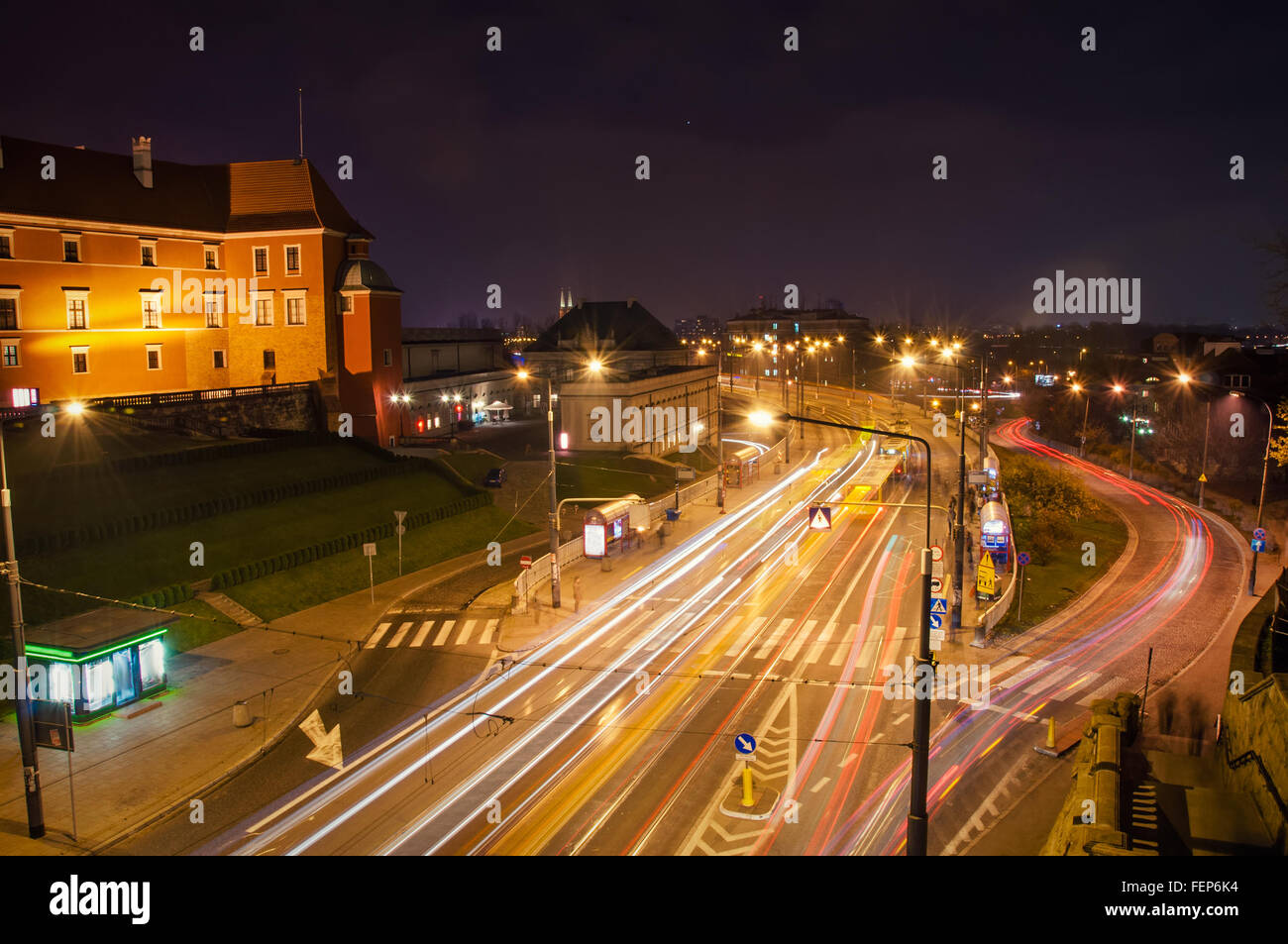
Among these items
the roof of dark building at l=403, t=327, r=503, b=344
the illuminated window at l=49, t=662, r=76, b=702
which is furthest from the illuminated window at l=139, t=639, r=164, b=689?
the roof of dark building at l=403, t=327, r=503, b=344

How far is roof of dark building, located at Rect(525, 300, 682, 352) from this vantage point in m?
98.1

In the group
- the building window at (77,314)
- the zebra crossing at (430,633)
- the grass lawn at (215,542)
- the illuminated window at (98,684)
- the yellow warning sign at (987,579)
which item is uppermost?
the building window at (77,314)

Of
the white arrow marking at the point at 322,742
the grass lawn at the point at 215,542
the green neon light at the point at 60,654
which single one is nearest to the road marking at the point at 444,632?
the white arrow marking at the point at 322,742

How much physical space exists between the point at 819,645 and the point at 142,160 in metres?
49.8

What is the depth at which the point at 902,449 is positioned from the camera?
66.4m

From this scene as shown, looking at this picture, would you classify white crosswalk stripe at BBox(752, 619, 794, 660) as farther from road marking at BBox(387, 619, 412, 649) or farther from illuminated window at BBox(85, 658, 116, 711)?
illuminated window at BBox(85, 658, 116, 711)

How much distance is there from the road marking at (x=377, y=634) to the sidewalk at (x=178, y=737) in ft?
1.13

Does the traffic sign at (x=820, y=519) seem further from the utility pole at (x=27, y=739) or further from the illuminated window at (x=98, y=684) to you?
the utility pole at (x=27, y=739)

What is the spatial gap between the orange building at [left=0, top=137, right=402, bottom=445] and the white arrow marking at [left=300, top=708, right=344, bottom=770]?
34.7 metres

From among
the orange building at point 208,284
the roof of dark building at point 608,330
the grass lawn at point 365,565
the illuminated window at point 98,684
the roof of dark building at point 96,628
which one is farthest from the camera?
the roof of dark building at point 608,330

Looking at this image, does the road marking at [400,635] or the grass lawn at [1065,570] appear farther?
the grass lawn at [1065,570]

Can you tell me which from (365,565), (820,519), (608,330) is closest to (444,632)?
(365,565)

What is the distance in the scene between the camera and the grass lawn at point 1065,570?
3241 centimetres

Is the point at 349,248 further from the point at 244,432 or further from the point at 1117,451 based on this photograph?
the point at 1117,451
